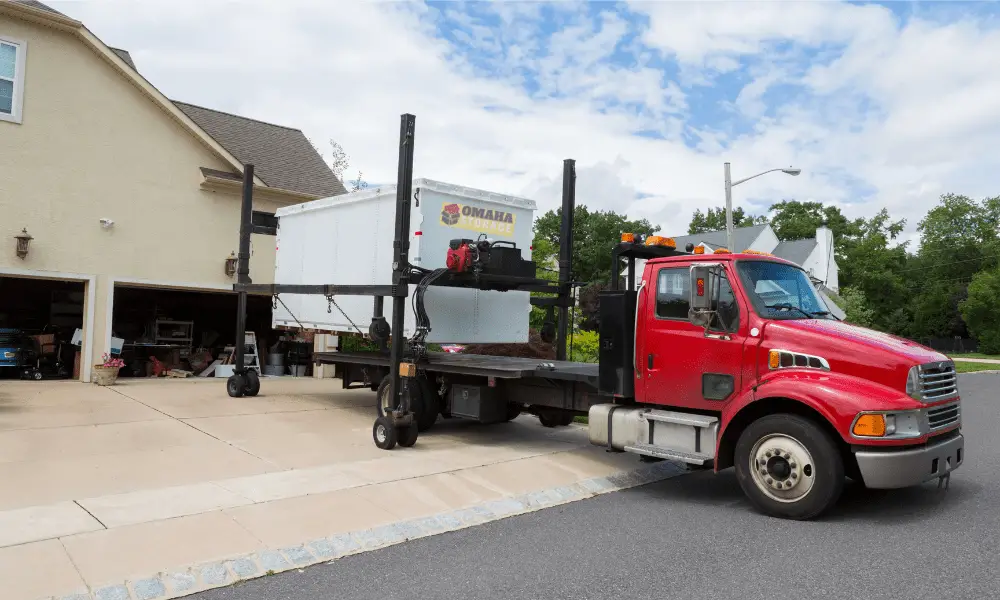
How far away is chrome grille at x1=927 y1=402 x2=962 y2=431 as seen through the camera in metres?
6.44

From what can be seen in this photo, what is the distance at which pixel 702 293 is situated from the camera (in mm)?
6930

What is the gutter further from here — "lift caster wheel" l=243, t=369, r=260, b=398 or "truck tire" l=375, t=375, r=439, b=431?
"truck tire" l=375, t=375, r=439, b=431

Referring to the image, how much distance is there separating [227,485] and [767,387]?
5.20 m

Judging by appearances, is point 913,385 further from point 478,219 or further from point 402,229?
point 478,219

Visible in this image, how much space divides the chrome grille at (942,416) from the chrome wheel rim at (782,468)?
1130 mm

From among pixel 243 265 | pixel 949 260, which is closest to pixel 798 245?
pixel 949 260

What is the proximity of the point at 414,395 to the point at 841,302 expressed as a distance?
4262 centimetres

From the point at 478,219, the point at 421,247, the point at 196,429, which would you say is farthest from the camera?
the point at 478,219

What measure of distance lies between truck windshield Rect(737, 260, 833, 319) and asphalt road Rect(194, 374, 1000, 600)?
1.88 m

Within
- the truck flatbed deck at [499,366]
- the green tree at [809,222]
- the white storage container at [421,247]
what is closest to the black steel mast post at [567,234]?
the white storage container at [421,247]

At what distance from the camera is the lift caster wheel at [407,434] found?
934 centimetres

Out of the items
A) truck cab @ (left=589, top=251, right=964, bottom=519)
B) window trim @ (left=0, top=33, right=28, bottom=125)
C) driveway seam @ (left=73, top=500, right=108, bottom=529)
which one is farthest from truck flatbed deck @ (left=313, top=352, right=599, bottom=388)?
window trim @ (left=0, top=33, right=28, bottom=125)

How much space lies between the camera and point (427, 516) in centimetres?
648

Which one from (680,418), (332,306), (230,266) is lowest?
(680,418)
